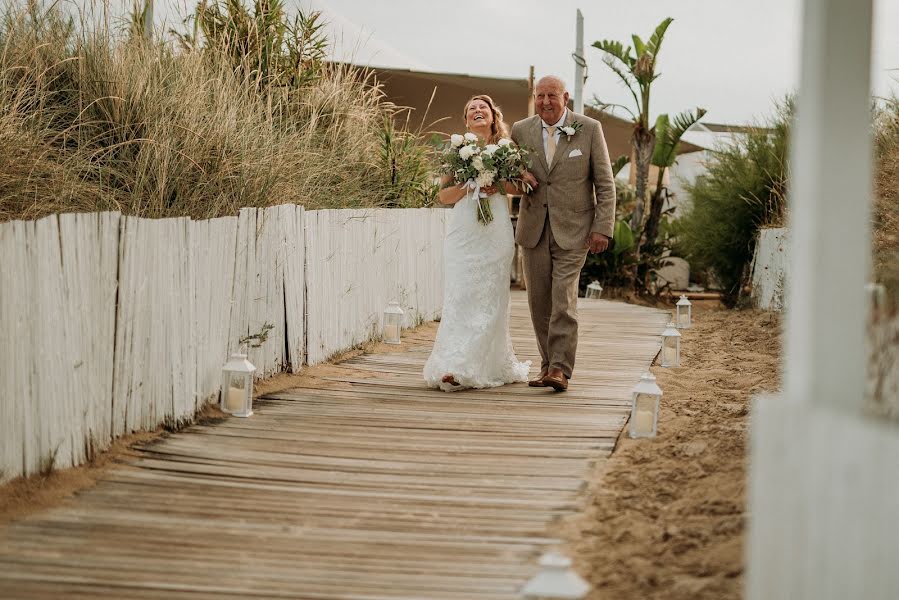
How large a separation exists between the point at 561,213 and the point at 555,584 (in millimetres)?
4904

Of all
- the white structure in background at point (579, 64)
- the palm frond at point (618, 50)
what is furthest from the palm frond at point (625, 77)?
the white structure in background at point (579, 64)

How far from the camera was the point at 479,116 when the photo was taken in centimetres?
823

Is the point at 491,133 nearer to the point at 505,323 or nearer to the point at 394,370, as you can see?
the point at 505,323

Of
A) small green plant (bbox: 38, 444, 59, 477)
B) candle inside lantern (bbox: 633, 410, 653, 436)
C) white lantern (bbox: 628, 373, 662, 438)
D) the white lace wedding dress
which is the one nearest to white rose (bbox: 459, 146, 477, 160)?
the white lace wedding dress

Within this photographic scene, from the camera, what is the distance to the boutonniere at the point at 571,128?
768cm

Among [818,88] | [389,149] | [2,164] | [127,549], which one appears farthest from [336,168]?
[818,88]

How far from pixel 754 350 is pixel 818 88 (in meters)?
8.20

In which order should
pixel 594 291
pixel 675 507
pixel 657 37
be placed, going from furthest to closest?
pixel 657 37 < pixel 594 291 < pixel 675 507

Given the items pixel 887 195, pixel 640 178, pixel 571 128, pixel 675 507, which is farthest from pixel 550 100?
pixel 640 178

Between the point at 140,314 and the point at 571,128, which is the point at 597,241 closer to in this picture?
the point at 571,128

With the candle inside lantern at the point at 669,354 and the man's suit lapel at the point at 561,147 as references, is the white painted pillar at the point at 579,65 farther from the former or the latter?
the man's suit lapel at the point at 561,147

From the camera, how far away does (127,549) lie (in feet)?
13.3

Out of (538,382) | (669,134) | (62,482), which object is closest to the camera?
(62,482)

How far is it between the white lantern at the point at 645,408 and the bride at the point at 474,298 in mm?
1804
